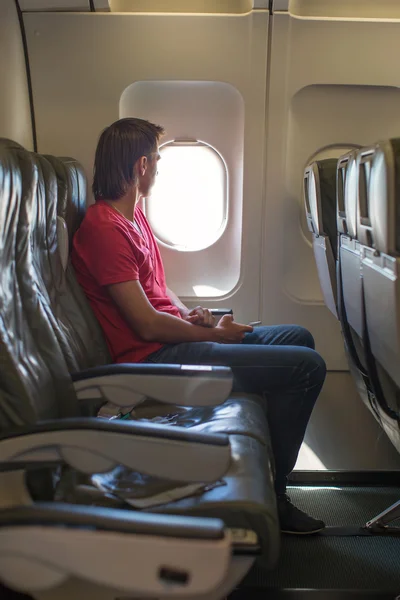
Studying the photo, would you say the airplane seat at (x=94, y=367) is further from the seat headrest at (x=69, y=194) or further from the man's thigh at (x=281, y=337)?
the man's thigh at (x=281, y=337)

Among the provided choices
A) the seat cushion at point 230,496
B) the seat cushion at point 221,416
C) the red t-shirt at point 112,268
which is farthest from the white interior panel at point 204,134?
the seat cushion at point 230,496

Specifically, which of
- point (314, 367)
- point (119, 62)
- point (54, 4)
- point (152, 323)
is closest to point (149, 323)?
point (152, 323)

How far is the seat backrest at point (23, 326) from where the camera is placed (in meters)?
1.46

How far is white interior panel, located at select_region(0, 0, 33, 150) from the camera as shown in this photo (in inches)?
94.4

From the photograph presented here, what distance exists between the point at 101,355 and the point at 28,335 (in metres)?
0.52

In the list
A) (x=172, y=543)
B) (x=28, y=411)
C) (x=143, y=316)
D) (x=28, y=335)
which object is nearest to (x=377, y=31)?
(x=143, y=316)

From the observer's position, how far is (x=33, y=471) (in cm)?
142

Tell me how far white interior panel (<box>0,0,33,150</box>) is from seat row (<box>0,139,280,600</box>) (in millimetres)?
397

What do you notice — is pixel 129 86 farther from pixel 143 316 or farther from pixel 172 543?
pixel 172 543

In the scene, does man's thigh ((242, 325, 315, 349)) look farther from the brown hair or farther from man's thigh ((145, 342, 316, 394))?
the brown hair

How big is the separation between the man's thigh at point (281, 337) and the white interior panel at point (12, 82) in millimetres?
1332

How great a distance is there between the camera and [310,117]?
9.17ft

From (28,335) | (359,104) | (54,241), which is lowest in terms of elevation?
(28,335)

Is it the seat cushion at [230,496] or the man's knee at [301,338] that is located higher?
the man's knee at [301,338]
